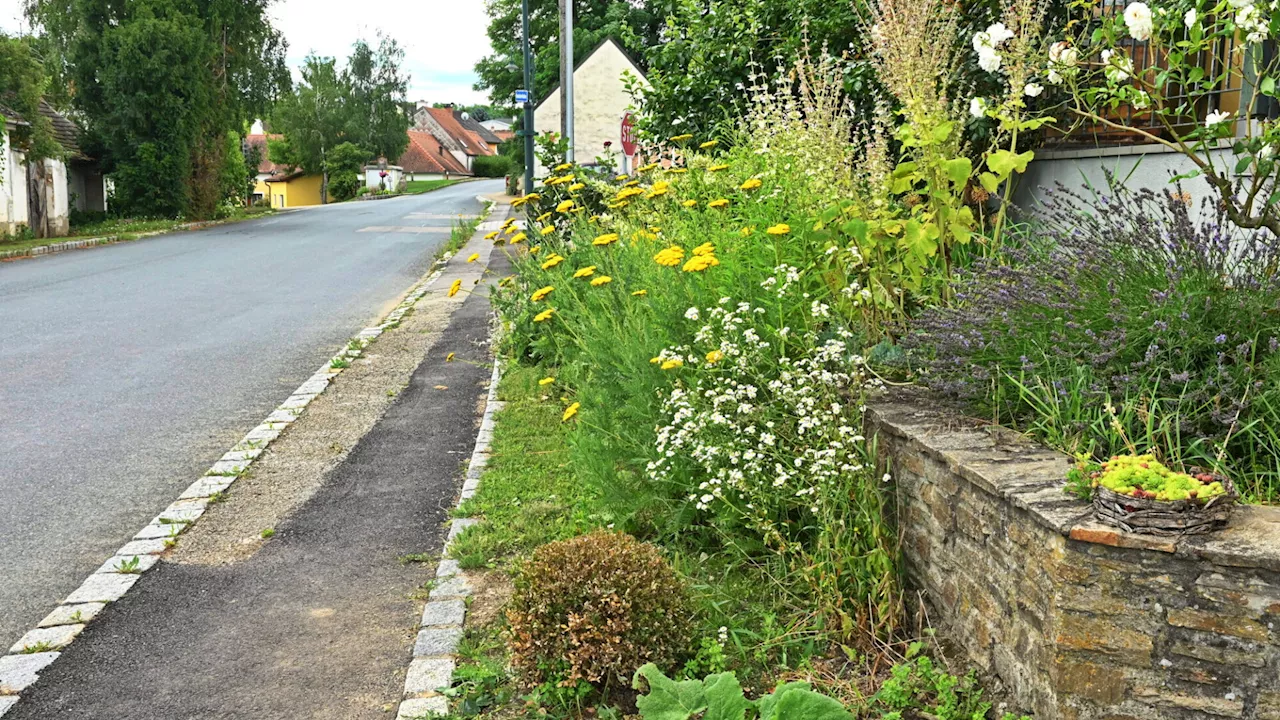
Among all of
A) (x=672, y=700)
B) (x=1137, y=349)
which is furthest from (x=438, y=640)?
(x=1137, y=349)

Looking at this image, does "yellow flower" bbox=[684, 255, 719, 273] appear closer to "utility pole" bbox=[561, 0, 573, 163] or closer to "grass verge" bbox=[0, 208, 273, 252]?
"utility pole" bbox=[561, 0, 573, 163]

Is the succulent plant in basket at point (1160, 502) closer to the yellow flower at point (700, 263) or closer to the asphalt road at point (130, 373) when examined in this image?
the yellow flower at point (700, 263)

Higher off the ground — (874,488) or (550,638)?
(874,488)

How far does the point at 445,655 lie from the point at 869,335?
2446 millimetres

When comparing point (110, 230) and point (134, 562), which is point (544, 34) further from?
point (134, 562)

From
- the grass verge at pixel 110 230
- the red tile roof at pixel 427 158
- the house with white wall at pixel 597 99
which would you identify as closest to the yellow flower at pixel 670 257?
the grass verge at pixel 110 230

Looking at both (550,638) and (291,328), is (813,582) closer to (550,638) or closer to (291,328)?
(550,638)

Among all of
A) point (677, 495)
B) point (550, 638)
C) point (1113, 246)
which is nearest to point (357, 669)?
point (550, 638)

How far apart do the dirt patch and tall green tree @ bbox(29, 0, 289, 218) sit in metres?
34.0

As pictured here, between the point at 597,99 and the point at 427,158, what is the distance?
74.3m

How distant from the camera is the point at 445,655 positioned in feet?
13.3

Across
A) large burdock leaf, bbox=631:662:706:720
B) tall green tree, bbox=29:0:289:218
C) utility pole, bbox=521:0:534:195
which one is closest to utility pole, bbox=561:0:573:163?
utility pole, bbox=521:0:534:195

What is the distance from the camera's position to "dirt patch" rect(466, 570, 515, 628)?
14.3 ft

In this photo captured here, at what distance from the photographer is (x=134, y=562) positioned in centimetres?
514
